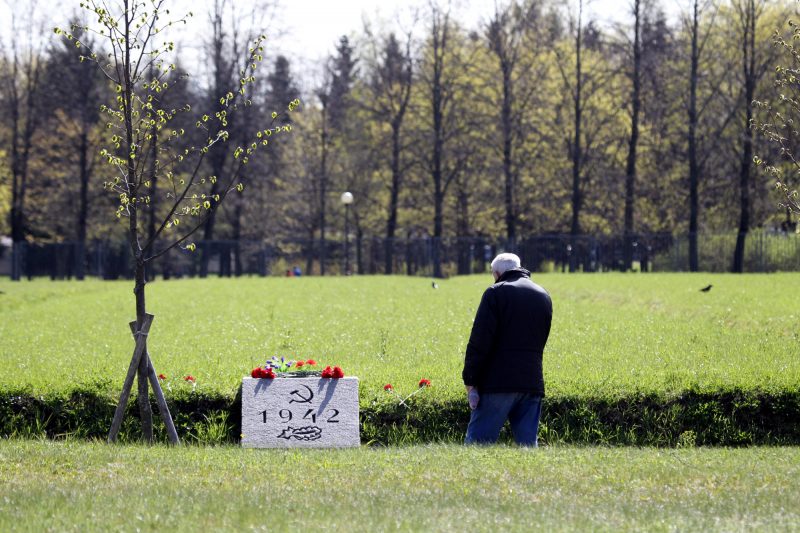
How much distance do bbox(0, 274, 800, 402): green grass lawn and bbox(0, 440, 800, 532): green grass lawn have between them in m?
2.41

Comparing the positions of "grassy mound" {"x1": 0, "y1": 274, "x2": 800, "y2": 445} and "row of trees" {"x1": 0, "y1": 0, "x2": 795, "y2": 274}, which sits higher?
"row of trees" {"x1": 0, "y1": 0, "x2": 795, "y2": 274}

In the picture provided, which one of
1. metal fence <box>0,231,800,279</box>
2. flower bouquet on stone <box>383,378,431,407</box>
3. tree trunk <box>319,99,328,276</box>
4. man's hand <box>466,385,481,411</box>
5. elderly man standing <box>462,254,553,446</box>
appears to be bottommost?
flower bouquet on stone <box>383,378,431,407</box>

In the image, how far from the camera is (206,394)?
1189 centimetres

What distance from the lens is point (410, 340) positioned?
58.9 feet

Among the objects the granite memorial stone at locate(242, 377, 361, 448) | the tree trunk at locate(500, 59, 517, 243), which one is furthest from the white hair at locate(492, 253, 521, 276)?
the tree trunk at locate(500, 59, 517, 243)

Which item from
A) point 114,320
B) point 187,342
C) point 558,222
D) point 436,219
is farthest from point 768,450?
point 558,222

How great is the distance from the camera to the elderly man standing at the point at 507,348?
9781 millimetres

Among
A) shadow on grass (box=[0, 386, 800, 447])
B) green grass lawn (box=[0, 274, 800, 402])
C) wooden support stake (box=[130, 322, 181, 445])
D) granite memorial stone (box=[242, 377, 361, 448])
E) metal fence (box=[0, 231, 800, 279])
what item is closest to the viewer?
granite memorial stone (box=[242, 377, 361, 448])

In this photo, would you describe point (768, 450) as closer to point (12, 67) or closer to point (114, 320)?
point (114, 320)

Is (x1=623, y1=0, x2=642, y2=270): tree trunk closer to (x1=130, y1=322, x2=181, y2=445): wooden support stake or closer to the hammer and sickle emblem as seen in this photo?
the hammer and sickle emblem

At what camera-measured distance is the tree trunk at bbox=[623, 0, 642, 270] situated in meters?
55.4

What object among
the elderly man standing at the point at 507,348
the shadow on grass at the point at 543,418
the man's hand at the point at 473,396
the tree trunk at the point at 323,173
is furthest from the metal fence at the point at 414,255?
the man's hand at the point at 473,396

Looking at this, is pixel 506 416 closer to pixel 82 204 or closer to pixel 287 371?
pixel 287 371

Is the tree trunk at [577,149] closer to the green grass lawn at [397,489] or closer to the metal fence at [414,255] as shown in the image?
the metal fence at [414,255]
